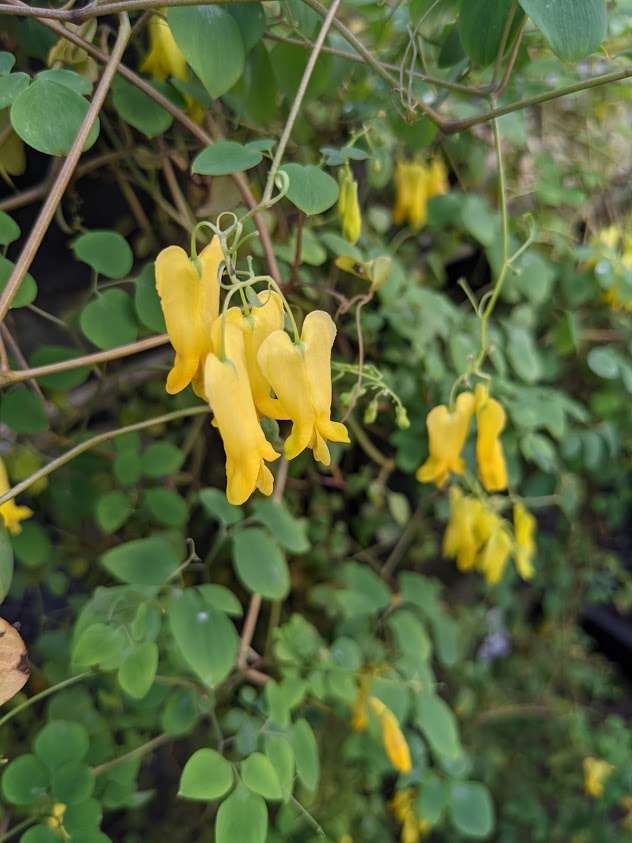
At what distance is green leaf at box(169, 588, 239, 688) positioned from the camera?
53 centimetres

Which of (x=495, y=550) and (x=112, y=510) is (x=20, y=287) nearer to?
(x=112, y=510)

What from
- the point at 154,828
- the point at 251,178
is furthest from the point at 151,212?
the point at 154,828

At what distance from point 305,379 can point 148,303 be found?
0.73 ft

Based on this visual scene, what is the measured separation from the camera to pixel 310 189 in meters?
0.42

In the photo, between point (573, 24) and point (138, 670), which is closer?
point (573, 24)

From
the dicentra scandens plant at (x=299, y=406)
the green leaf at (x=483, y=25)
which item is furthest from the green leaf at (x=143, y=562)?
the green leaf at (x=483, y=25)

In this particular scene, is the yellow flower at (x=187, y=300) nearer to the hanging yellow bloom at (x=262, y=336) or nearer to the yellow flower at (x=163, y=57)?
the hanging yellow bloom at (x=262, y=336)

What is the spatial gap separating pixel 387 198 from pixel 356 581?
53 centimetres

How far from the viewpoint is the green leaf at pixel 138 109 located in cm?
54

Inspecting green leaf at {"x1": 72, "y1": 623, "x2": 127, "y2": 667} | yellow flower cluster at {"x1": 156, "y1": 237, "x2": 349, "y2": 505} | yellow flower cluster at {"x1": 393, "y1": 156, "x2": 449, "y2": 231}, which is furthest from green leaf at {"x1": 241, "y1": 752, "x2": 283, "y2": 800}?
yellow flower cluster at {"x1": 393, "y1": 156, "x2": 449, "y2": 231}

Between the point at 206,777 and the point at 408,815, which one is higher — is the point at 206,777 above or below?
above

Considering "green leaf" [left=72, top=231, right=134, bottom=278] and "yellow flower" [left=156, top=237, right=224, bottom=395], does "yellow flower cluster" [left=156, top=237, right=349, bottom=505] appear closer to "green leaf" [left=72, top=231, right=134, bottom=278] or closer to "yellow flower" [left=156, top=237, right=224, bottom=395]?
"yellow flower" [left=156, top=237, right=224, bottom=395]

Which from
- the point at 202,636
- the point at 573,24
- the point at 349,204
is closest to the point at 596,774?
the point at 202,636

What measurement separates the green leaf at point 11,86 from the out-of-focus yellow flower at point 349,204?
24 centimetres
